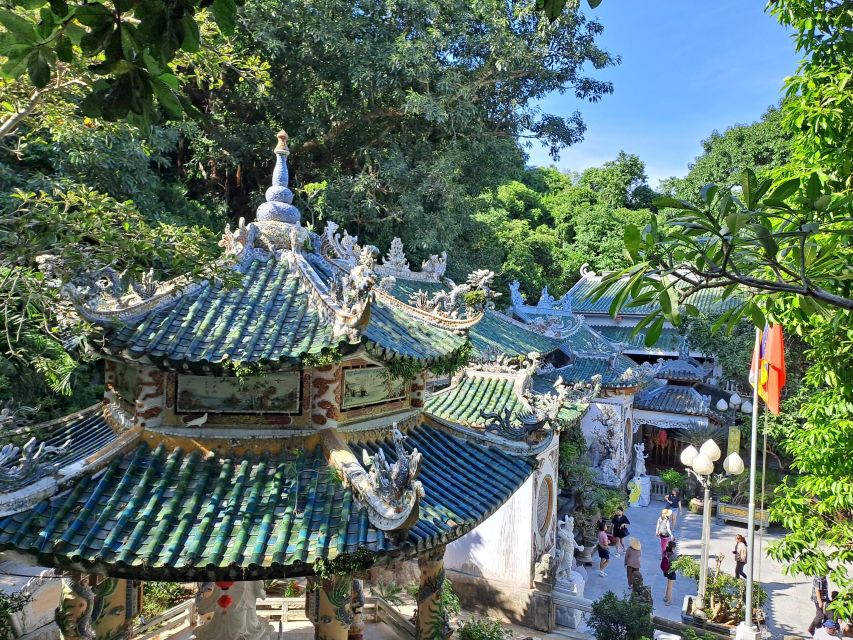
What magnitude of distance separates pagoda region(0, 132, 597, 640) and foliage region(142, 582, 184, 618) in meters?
2.08

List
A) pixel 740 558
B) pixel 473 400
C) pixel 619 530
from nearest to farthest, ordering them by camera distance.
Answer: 1. pixel 473 400
2. pixel 740 558
3. pixel 619 530

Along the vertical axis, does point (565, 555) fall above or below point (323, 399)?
below

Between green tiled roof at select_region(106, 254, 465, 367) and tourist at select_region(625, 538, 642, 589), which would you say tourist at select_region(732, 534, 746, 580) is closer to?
tourist at select_region(625, 538, 642, 589)

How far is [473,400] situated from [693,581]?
7506mm

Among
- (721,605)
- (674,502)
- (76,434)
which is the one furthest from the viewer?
(674,502)

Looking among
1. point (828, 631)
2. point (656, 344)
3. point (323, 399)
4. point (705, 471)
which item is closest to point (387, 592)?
point (323, 399)

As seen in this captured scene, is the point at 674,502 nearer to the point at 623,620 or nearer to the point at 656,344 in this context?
the point at 656,344

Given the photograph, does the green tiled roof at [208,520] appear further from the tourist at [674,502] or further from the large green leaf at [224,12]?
the tourist at [674,502]

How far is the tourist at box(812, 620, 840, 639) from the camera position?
10836 millimetres

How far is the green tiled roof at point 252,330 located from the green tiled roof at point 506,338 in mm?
9078

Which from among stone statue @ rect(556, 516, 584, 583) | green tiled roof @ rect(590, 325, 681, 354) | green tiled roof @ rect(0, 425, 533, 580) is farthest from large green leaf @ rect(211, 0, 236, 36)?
green tiled roof @ rect(590, 325, 681, 354)

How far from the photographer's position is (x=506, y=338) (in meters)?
18.2

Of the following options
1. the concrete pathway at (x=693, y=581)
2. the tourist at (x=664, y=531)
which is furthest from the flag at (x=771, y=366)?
the tourist at (x=664, y=531)

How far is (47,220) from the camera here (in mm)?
5191
